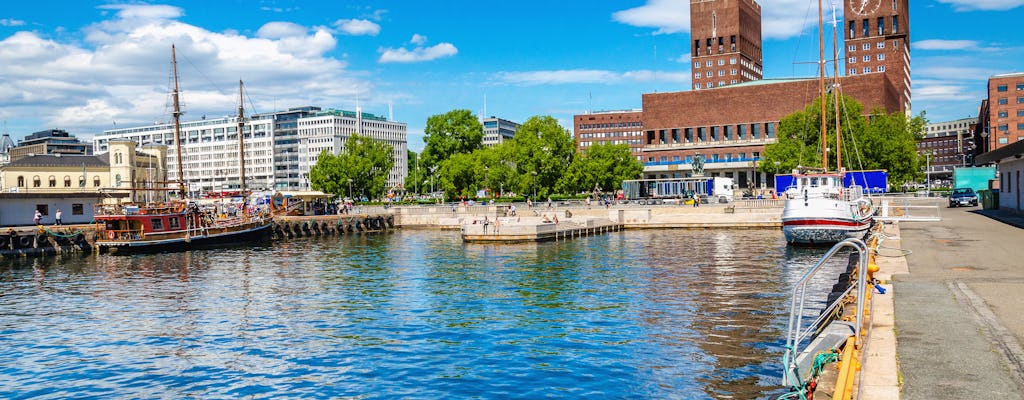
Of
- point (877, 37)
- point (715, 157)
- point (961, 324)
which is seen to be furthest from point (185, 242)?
point (877, 37)

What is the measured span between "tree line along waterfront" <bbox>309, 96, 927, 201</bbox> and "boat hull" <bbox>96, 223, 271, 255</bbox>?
4276 centimetres

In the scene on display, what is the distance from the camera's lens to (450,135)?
441ft

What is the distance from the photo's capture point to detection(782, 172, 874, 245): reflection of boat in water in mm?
48031

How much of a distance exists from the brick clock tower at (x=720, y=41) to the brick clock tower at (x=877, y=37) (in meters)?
21.4

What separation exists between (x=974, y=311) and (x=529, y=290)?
809 inches

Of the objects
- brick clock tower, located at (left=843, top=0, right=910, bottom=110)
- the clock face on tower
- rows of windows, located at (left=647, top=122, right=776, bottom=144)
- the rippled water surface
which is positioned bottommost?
the rippled water surface

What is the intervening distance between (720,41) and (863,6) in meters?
30.0

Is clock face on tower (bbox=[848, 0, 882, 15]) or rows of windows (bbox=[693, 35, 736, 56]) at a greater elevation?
clock face on tower (bbox=[848, 0, 882, 15])

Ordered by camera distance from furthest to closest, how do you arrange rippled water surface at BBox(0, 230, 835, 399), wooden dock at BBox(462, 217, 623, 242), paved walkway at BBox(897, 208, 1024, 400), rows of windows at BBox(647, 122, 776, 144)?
rows of windows at BBox(647, 122, 776, 144)
wooden dock at BBox(462, 217, 623, 242)
rippled water surface at BBox(0, 230, 835, 399)
paved walkway at BBox(897, 208, 1024, 400)

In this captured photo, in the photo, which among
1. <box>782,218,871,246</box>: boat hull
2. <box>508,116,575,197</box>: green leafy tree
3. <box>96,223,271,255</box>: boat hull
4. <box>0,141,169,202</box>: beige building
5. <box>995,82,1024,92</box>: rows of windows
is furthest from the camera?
<box>995,82,1024,92</box>: rows of windows

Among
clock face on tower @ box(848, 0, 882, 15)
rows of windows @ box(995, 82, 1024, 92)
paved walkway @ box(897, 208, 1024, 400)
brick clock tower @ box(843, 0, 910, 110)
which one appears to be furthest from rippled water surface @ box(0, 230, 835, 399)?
clock face on tower @ box(848, 0, 882, 15)

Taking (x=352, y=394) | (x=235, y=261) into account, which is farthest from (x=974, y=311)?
(x=235, y=261)

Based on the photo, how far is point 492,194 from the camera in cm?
12638

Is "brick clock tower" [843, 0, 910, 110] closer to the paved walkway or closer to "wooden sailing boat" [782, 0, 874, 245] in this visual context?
"wooden sailing boat" [782, 0, 874, 245]
